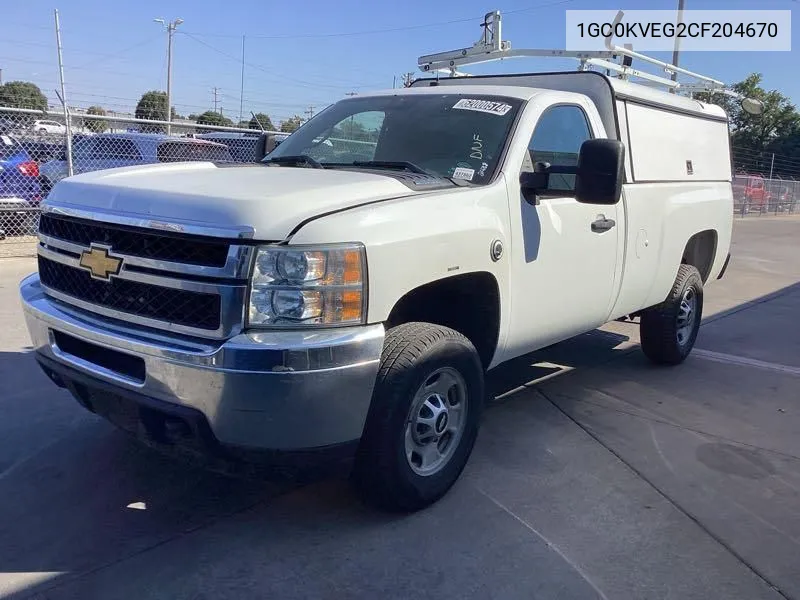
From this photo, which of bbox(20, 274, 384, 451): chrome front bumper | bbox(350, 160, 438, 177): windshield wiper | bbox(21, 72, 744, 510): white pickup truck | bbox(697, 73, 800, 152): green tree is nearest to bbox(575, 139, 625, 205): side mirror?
bbox(21, 72, 744, 510): white pickup truck

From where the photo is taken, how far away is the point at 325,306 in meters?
2.71

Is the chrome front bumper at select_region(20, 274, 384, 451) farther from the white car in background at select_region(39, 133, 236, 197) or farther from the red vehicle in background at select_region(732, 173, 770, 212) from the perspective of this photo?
the red vehicle in background at select_region(732, 173, 770, 212)

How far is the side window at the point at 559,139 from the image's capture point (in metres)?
4.02

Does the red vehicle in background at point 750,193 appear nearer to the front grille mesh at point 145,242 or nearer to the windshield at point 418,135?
the windshield at point 418,135

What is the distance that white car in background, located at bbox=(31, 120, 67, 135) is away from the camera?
10.3 m

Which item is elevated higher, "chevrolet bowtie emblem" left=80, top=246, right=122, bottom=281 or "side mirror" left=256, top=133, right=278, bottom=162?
"side mirror" left=256, top=133, right=278, bottom=162

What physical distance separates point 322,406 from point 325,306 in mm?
376

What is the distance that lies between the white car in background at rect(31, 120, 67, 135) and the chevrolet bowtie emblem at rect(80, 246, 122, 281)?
26.1ft

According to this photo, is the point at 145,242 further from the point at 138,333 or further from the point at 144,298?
the point at 138,333

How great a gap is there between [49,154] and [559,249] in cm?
981

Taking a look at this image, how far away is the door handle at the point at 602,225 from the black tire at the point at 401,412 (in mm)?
1384

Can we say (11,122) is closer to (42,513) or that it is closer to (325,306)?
(42,513)

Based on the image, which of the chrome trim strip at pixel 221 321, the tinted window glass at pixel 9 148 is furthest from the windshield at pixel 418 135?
the tinted window glass at pixel 9 148

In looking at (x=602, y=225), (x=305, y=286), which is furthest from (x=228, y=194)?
(x=602, y=225)
